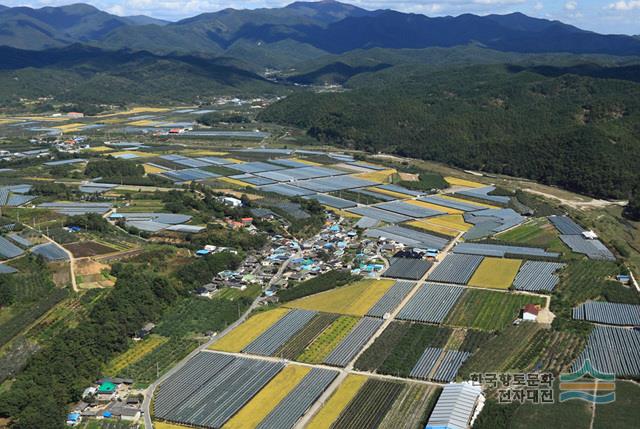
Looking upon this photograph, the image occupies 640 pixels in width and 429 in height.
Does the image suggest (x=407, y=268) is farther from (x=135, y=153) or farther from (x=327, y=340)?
(x=135, y=153)

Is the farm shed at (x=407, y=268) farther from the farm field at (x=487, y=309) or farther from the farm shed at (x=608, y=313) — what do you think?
the farm shed at (x=608, y=313)

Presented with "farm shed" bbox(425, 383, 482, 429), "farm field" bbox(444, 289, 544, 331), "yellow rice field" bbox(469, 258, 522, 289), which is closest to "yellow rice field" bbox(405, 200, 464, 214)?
"yellow rice field" bbox(469, 258, 522, 289)

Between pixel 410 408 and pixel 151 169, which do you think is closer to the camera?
pixel 410 408

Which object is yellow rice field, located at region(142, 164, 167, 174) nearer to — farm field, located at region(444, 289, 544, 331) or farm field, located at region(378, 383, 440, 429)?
farm field, located at region(444, 289, 544, 331)

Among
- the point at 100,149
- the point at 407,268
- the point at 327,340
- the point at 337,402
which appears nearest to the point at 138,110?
the point at 100,149

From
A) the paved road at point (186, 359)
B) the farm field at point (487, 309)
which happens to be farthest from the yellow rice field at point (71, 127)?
the farm field at point (487, 309)

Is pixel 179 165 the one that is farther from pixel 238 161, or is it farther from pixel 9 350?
pixel 9 350
